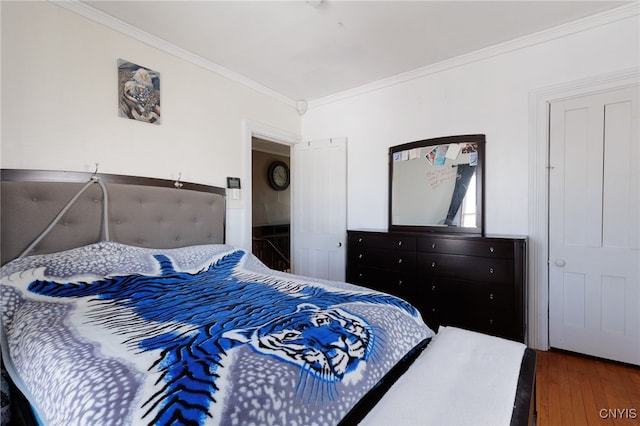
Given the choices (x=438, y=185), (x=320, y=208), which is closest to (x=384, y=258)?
(x=438, y=185)

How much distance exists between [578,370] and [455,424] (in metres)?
1.97

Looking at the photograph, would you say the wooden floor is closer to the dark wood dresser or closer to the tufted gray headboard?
the dark wood dresser

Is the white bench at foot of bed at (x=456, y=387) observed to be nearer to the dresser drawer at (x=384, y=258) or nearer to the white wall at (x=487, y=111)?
the dresser drawer at (x=384, y=258)

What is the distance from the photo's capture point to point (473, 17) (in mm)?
2076

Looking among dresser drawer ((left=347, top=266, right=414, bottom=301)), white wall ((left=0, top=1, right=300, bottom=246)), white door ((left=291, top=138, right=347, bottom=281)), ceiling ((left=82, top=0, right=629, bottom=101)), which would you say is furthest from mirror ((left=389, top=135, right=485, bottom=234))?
white wall ((left=0, top=1, right=300, bottom=246))

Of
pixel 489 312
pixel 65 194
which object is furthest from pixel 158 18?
pixel 489 312

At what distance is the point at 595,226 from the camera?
2.15 m

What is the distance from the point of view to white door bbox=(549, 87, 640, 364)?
2.04m

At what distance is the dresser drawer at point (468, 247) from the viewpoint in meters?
2.11

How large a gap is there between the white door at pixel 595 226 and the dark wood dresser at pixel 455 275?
405mm

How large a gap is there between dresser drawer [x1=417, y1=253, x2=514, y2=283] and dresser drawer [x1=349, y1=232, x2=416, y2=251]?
134mm

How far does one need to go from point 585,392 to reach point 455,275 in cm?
97

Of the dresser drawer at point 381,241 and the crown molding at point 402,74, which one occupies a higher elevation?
the crown molding at point 402,74

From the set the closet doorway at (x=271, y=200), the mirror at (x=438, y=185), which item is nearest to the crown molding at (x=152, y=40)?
the mirror at (x=438, y=185)
